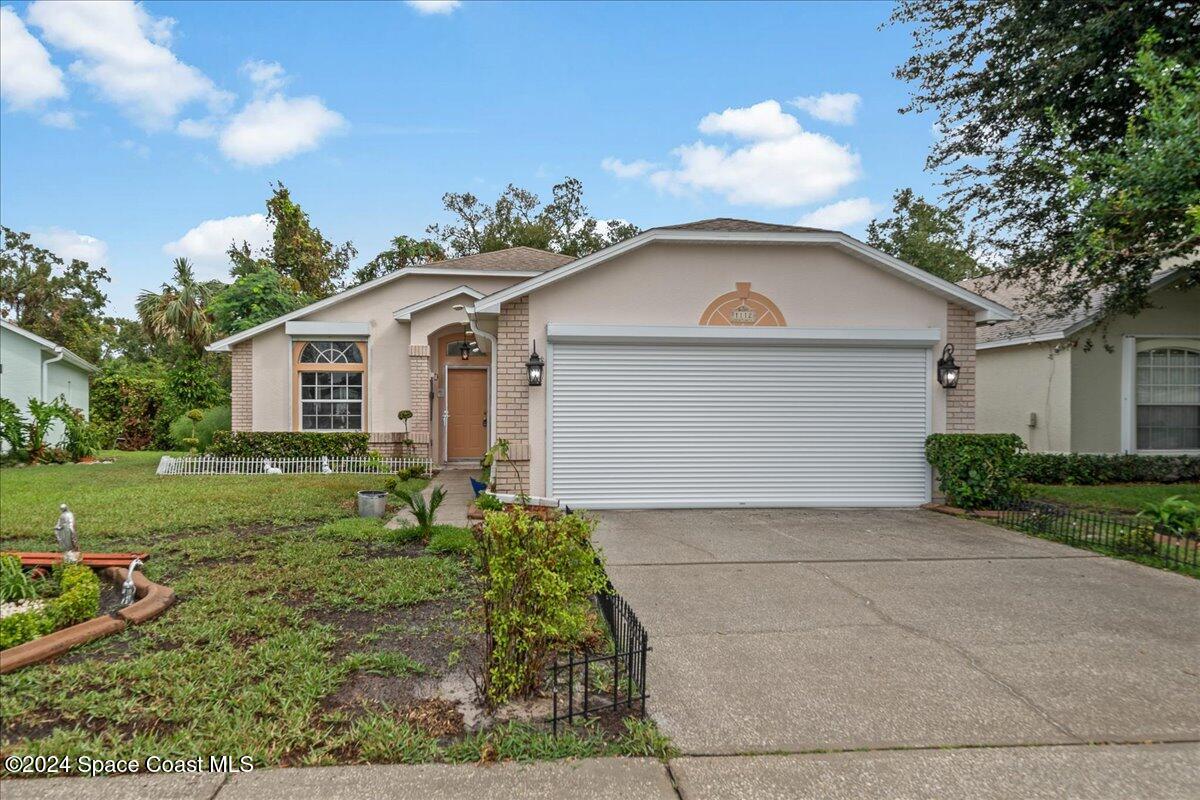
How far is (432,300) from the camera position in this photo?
14234mm

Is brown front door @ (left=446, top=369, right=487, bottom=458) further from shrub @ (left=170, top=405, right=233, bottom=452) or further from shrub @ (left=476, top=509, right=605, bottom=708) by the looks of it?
shrub @ (left=476, top=509, right=605, bottom=708)

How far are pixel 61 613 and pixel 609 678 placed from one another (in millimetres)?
3623

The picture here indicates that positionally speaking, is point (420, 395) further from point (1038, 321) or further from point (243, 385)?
point (1038, 321)

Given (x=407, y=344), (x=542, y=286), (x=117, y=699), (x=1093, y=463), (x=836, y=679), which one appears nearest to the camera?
(x=117, y=699)

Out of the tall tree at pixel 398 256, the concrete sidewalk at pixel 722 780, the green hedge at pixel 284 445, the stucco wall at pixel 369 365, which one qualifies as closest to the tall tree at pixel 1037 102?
the concrete sidewalk at pixel 722 780

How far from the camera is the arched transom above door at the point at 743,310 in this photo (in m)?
9.09

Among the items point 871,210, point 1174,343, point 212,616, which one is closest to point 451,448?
point 212,616

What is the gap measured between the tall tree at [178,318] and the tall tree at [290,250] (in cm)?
512

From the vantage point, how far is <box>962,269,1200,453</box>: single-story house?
12.0 metres

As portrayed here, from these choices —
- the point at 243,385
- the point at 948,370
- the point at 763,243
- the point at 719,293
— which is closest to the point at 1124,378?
the point at 948,370

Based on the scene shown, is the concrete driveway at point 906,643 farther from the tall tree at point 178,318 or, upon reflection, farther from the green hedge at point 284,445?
the tall tree at point 178,318

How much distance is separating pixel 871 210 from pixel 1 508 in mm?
39278

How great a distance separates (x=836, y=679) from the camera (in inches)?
138

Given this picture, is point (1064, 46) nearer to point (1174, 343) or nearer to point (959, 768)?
point (1174, 343)
